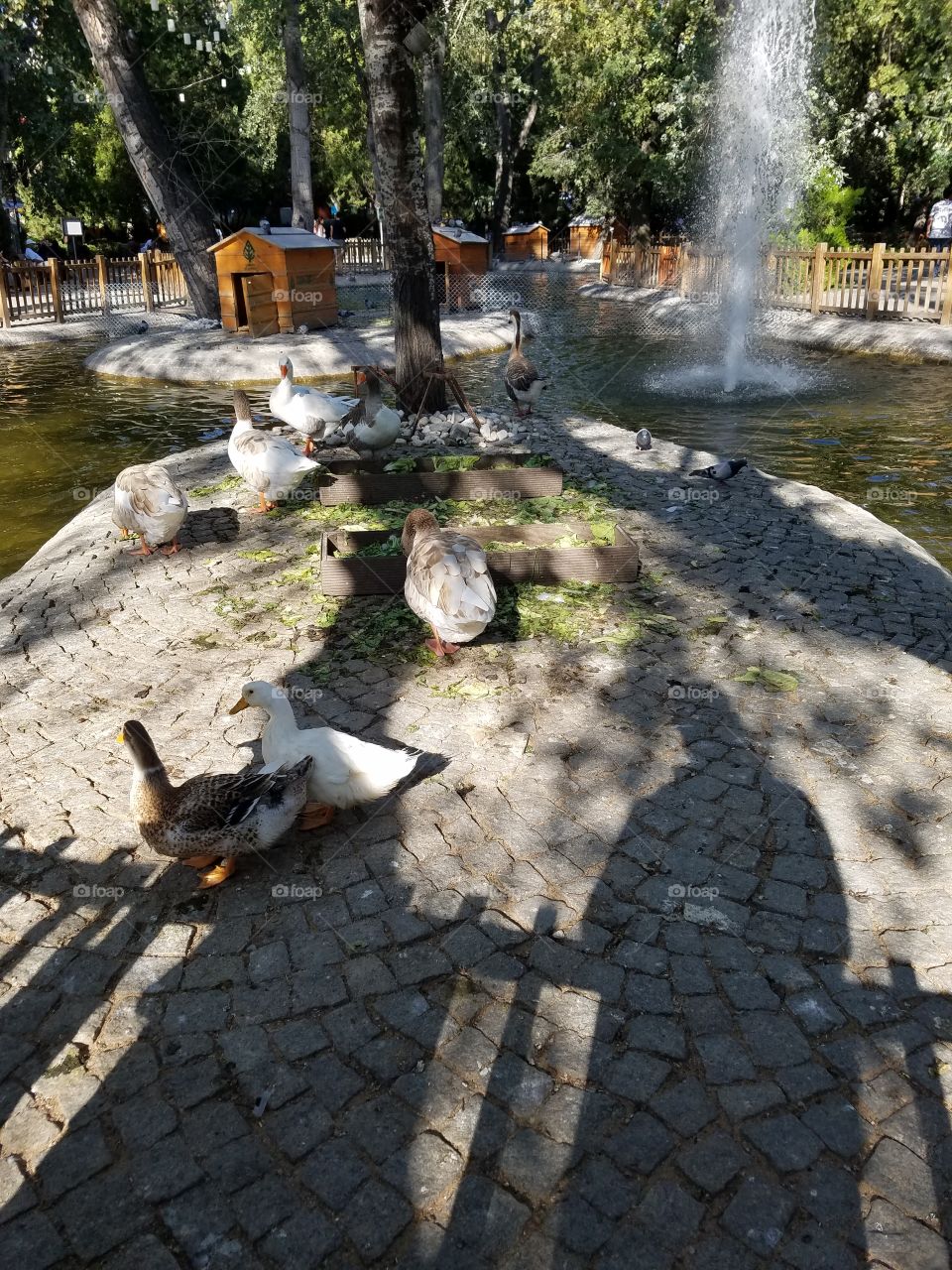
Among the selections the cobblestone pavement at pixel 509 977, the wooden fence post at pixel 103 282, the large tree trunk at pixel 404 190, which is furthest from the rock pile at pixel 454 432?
the wooden fence post at pixel 103 282

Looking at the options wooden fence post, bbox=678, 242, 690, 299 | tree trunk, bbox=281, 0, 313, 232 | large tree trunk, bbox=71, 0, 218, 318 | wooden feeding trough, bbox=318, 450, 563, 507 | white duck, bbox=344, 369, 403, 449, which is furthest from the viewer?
wooden fence post, bbox=678, 242, 690, 299

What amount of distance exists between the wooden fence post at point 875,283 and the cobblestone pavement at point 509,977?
1931 cm

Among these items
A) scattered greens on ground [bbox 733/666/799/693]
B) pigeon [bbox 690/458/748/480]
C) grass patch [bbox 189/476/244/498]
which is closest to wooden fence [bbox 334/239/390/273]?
grass patch [bbox 189/476/244/498]

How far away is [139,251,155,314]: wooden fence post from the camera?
92.2 ft

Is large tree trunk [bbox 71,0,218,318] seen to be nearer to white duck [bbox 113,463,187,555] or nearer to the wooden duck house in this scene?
the wooden duck house

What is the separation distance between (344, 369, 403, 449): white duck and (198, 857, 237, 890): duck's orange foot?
24.6 ft

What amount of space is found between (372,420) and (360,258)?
3150 cm

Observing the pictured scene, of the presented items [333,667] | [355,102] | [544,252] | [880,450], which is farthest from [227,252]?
[544,252]

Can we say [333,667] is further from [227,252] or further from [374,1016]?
[227,252]

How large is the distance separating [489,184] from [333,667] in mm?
58529

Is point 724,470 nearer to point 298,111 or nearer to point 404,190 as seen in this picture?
point 404,190

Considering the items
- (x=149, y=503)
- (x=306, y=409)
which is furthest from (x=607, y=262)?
(x=149, y=503)

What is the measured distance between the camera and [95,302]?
29344 millimetres

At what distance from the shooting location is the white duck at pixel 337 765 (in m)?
4.71
